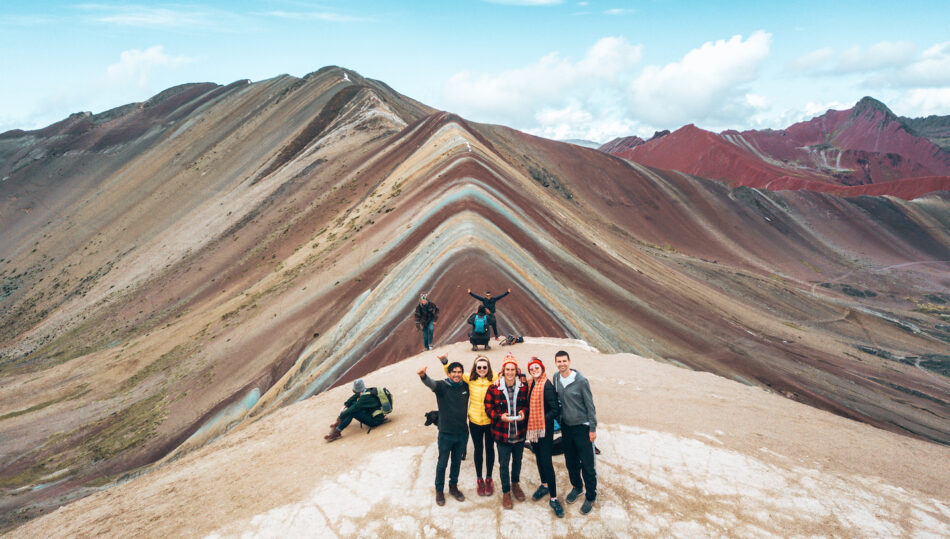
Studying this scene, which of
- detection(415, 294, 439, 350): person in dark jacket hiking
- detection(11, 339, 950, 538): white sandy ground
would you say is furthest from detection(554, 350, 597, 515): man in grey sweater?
detection(415, 294, 439, 350): person in dark jacket hiking

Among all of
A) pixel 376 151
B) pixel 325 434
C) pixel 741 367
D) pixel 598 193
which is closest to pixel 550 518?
pixel 325 434

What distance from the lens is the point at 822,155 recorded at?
114688 mm

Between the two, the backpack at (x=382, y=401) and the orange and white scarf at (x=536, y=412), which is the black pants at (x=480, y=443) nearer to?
the orange and white scarf at (x=536, y=412)

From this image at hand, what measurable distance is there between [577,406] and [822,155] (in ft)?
458

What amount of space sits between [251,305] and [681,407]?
21.7 m

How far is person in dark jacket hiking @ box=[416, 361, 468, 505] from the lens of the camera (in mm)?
5602

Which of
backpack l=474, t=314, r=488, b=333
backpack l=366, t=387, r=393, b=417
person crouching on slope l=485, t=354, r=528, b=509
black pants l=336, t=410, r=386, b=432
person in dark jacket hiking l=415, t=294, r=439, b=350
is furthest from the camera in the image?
person in dark jacket hiking l=415, t=294, r=439, b=350

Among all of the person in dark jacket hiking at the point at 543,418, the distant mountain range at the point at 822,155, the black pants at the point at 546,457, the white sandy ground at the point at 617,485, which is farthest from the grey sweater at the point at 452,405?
the distant mountain range at the point at 822,155

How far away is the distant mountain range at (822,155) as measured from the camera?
8656cm

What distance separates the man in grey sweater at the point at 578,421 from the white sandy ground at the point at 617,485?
41cm

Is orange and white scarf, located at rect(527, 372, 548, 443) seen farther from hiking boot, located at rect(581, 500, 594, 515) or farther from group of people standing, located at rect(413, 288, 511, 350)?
group of people standing, located at rect(413, 288, 511, 350)

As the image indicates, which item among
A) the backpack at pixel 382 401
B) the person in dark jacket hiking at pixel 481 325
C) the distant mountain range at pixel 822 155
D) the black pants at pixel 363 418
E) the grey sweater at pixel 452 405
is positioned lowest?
the black pants at pixel 363 418

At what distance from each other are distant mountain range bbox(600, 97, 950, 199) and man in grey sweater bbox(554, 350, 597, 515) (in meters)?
93.3

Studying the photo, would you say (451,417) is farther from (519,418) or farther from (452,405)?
(519,418)
